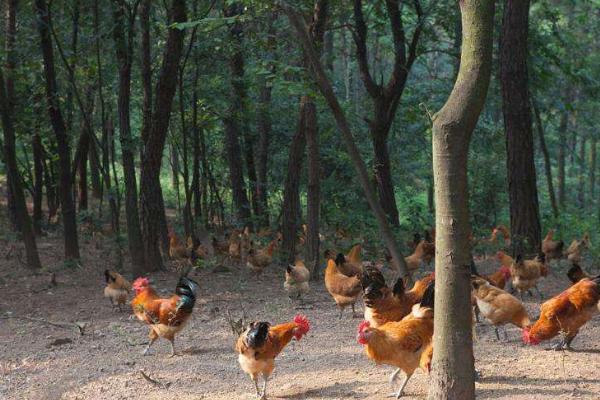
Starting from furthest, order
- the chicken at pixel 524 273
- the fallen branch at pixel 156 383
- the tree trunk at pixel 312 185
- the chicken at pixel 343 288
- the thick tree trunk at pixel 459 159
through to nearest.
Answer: the tree trunk at pixel 312 185 < the chicken at pixel 524 273 < the chicken at pixel 343 288 < the fallen branch at pixel 156 383 < the thick tree trunk at pixel 459 159

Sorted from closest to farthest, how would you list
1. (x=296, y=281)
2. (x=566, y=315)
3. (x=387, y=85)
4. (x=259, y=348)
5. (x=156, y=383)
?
(x=259, y=348), (x=156, y=383), (x=566, y=315), (x=296, y=281), (x=387, y=85)

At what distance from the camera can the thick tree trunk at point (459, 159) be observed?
4.71 meters

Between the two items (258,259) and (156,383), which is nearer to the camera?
(156,383)

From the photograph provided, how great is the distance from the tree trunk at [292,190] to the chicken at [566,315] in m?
6.77

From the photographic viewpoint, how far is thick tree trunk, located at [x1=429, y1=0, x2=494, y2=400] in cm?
471

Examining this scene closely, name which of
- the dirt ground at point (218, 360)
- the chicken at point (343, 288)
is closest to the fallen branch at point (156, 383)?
the dirt ground at point (218, 360)

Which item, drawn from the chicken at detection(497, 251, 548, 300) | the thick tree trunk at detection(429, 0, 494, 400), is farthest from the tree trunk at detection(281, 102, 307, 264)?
the thick tree trunk at detection(429, 0, 494, 400)

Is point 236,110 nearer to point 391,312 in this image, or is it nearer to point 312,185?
point 312,185

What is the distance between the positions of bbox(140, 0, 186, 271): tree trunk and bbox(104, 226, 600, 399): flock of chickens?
291 centimetres

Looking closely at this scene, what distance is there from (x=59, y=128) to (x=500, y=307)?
10653mm

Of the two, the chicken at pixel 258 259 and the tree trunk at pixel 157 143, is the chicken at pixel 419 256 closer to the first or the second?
the chicken at pixel 258 259

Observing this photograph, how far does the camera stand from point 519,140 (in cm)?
1294

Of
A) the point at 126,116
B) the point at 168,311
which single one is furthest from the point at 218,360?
the point at 126,116

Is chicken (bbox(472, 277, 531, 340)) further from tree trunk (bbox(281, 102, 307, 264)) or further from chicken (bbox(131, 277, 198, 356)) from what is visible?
tree trunk (bbox(281, 102, 307, 264))
